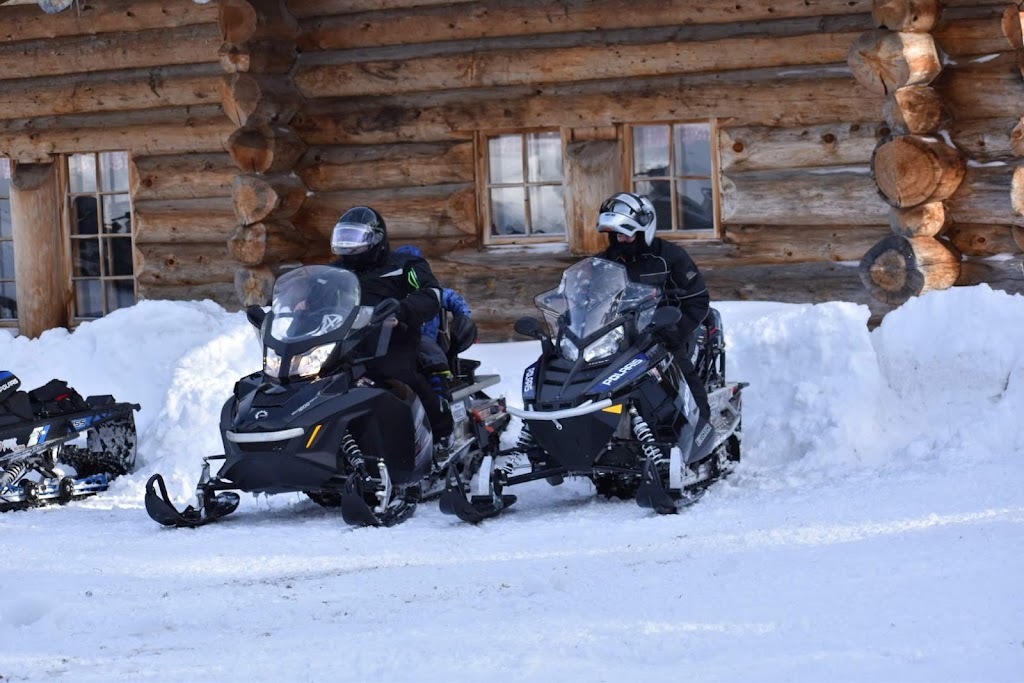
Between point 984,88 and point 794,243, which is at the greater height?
point 984,88

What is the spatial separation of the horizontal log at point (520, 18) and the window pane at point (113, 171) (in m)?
2.48

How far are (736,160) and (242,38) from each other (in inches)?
160

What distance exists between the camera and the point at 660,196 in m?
11.7

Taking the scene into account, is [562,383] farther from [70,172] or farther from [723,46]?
[70,172]

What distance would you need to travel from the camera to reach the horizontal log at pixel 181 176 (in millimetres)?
13086

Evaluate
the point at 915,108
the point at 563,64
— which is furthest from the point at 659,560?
the point at 563,64

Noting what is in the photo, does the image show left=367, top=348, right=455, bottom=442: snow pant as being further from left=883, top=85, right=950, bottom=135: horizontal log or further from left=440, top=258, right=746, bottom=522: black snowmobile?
left=883, top=85, right=950, bottom=135: horizontal log

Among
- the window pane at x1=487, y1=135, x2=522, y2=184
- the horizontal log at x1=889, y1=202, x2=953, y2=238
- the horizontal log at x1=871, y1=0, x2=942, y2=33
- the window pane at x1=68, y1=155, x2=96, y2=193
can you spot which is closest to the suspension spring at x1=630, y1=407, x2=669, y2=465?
the horizontal log at x1=889, y1=202, x2=953, y2=238

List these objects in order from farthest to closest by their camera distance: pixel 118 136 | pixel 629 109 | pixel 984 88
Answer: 1. pixel 118 136
2. pixel 629 109
3. pixel 984 88

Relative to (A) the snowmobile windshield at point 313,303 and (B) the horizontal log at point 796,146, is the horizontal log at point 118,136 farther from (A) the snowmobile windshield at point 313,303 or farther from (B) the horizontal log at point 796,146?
(A) the snowmobile windshield at point 313,303

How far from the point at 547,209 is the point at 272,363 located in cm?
468

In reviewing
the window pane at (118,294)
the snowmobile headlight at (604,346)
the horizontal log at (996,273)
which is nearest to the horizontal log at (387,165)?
the window pane at (118,294)

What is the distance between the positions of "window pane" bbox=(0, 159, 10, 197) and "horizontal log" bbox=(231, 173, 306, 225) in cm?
328

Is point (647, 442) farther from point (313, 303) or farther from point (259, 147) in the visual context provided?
point (259, 147)
